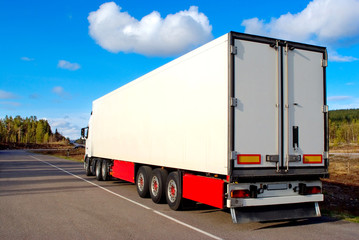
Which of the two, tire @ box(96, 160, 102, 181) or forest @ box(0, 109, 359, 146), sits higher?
forest @ box(0, 109, 359, 146)

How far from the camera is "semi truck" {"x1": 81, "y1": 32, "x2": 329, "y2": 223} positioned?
6.68m

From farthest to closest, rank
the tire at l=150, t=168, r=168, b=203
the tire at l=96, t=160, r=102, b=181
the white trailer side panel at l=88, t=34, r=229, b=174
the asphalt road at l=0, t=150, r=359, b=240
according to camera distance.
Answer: the tire at l=96, t=160, r=102, b=181, the tire at l=150, t=168, r=168, b=203, the white trailer side panel at l=88, t=34, r=229, b=174, the asphalt road at l=0, t=150, r=359, b=240

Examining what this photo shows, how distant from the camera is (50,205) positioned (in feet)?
30.6

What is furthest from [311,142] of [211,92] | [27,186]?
[27,186]

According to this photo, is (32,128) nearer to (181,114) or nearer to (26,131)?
(26,131)

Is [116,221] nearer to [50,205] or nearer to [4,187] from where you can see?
[50,205]

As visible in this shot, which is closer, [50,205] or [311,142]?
[311,142]

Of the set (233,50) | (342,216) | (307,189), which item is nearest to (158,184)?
(307,189)

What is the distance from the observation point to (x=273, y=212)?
6.90m

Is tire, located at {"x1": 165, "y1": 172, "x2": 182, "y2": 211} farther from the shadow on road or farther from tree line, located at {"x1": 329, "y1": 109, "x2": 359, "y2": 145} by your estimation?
tree line, located at {"x1": 329, "y1": 109, "x2": 359, "y2": 145}

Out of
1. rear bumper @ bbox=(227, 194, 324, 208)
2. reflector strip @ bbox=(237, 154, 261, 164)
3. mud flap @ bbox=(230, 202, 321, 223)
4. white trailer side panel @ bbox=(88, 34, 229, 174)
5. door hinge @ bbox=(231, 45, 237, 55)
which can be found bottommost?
mud flap @ bbox=(230, 202, 321, 223)

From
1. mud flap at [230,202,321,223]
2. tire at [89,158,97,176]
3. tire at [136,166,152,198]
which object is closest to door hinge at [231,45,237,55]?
mud flap at [230,202,321,223]

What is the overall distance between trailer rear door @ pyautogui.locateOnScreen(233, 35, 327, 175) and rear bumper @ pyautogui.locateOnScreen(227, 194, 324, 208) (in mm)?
528

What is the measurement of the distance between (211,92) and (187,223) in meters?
2.90
